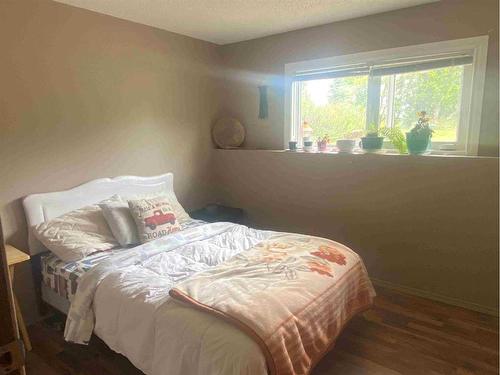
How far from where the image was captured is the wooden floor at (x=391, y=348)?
2008mm

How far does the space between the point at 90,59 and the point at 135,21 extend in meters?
0.61

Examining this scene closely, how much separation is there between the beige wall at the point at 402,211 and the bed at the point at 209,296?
2.56 ft

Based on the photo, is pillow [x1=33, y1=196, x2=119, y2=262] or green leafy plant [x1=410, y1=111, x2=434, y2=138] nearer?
pillow [x1=33, y1=196, x2=119, y2=262]

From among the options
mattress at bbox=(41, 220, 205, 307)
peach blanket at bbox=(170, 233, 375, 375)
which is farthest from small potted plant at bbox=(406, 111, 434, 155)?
mattress at bbox=(41, 220, 205, 307)

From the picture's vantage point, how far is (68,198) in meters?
2.67

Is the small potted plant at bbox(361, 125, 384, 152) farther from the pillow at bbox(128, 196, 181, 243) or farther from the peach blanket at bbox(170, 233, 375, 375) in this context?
the pillow at bbox(128, 196, 181, 243)

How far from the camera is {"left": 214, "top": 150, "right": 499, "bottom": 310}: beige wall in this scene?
2504 mm

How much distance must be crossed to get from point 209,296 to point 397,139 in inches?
84.1

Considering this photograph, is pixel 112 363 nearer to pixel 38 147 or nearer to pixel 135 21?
pixel 38 147

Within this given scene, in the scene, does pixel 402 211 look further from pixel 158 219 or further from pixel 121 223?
pixel 121 223

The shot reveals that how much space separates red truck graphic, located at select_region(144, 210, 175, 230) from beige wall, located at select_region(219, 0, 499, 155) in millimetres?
1526

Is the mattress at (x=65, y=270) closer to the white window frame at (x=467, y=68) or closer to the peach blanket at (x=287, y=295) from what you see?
the peach blanket at (x=287, y=295)

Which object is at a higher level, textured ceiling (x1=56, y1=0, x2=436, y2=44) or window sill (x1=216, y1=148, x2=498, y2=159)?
textured ceiling (x1=56, y1=0, x2=436, y2=44)

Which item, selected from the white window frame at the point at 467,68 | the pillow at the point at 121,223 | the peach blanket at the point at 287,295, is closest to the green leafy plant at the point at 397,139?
the white window frame at the point at 467,68
